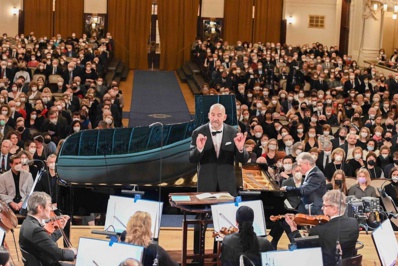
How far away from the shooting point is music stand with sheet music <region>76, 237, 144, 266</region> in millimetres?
6792

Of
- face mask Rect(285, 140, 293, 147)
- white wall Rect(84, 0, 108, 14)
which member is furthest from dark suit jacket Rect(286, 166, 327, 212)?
white wall Rect(84, 0, 108, 14)

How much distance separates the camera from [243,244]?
7129 mm

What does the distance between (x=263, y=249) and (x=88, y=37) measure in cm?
2419

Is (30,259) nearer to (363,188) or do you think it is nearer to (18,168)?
(18,168)

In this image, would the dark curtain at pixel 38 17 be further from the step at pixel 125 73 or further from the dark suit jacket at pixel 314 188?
the dark suit jacket at pixel 314 188

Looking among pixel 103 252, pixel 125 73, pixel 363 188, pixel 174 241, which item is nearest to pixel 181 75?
pixel 125 73

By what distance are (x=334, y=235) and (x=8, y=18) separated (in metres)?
25.1

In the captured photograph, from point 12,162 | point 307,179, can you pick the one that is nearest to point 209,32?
point 12,162

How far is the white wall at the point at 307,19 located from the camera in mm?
31672

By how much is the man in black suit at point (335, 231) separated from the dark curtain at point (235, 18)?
79.7 ft

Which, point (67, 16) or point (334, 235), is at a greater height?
point (67, 16)

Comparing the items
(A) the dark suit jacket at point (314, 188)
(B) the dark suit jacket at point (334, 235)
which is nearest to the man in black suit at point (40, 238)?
(B) the dark suit jacket at point (334, 235)

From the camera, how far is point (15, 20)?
102 feet

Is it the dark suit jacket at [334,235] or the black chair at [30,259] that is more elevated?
the dark suit jacket at [334,235]
